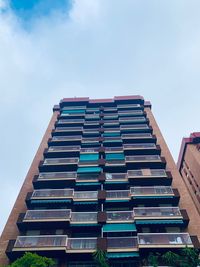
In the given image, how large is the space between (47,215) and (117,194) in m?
6.98

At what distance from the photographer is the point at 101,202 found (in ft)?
93.2

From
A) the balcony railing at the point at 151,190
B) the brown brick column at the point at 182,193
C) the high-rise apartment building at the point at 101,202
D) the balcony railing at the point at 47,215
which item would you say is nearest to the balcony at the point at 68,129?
the high-rise apartment building at the point at 101,202

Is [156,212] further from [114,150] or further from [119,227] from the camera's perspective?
[114,150]

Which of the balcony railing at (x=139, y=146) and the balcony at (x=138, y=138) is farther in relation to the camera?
the balcony at (x=138, y=138)

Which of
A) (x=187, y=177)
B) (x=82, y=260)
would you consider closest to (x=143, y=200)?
(x=82, y=260)

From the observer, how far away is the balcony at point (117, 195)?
1123 inches

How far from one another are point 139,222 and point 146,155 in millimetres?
11243

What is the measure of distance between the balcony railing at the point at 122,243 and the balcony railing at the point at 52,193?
6.71 meters

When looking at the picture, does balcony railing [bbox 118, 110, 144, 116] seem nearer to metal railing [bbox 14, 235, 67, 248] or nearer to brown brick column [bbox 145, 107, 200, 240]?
brown brick column [bbox 145, 107, 200, 240]

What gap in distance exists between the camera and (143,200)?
2833 cm

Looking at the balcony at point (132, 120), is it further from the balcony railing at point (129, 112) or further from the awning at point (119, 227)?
the awning at point (119, 227)

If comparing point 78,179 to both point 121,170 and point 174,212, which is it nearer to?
point 121,170

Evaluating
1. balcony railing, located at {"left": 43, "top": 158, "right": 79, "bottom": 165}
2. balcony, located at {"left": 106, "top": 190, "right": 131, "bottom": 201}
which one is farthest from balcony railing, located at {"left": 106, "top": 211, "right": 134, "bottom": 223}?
balcony railing, located at {"left": 43, "top": 158, "right": 79, "bottom": 165}

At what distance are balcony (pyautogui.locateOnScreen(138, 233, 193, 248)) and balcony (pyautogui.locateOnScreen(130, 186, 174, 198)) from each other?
533 centimetres
